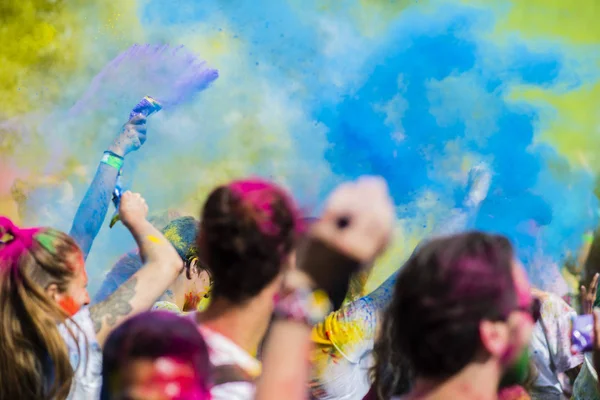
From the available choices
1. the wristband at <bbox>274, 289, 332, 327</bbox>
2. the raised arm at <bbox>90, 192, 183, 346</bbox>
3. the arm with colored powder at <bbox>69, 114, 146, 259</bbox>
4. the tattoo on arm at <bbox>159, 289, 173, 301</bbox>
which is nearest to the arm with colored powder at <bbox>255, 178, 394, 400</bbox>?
the wristband at <bbox>274, 289, 332, 327</bbox>

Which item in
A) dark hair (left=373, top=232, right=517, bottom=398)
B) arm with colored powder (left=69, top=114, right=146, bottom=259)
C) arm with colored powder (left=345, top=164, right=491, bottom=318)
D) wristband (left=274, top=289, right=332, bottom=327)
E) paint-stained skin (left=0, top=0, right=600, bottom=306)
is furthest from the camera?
paint-stained skin (left=0, top=0, right=600, bottom=306)

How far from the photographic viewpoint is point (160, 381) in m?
1.26

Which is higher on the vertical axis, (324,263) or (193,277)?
(193,277)

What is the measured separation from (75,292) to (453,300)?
45.1 inches

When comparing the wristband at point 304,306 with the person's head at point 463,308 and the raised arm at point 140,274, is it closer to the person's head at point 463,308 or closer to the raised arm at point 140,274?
the person's head at point 463,308

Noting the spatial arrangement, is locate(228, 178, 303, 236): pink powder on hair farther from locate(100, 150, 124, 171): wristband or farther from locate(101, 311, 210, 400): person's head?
locate(100, 150, 124, 171): wristband

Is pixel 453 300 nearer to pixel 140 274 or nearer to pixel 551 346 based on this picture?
pixel 140 274

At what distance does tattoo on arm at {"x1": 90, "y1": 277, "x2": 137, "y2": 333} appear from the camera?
6.59 feet

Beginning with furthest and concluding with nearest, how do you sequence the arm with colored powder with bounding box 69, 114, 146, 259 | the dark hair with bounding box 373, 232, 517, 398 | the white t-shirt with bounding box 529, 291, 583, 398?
the arm with colored powder with bounding box 69, 114, 146, 259 < the white t-shirt with bounding box 529, 291, 583, 398 < the dark hair with bounding box 373, 232, 517, 398

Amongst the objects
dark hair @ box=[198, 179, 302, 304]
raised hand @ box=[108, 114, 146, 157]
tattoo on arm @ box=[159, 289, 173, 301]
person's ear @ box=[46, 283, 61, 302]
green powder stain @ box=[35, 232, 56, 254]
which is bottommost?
dark hair @ box=[198, 179, 302, 304]

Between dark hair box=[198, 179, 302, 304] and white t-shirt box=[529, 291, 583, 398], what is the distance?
1724mm

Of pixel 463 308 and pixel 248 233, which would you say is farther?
pixel 248 233

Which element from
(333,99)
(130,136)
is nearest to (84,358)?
(130,136)

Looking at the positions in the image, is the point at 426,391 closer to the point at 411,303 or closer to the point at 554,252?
the point at 411,303
